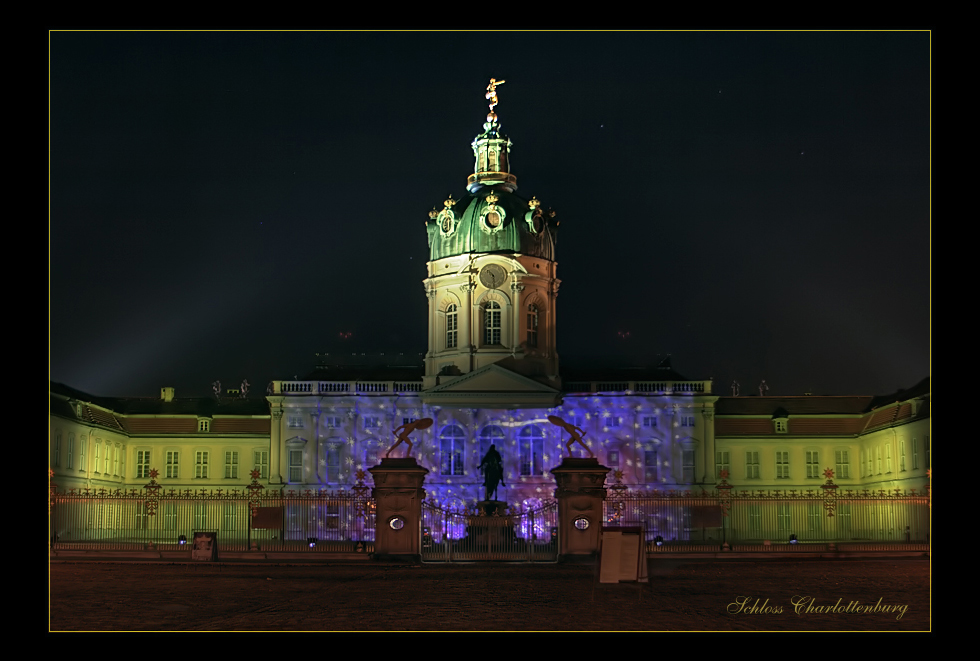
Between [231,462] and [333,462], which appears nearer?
[333,462]

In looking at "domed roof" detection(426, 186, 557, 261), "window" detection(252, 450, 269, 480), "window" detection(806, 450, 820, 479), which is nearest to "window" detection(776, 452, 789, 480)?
"window" detection(806, 450, 820, 479)

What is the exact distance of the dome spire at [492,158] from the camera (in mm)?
64188

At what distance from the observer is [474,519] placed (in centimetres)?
3184

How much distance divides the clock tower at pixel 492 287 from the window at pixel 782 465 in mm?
11905

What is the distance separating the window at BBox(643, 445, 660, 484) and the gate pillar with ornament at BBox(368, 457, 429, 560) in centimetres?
3270

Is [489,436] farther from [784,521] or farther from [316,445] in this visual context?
[784,521]

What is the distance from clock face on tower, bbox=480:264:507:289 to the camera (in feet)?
202

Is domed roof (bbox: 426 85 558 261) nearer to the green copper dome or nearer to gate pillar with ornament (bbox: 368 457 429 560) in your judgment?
the green copper dome

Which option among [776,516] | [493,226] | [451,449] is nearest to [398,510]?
[776,516]

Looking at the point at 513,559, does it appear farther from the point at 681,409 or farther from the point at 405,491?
the point at 681,409

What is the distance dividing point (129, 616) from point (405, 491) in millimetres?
10424

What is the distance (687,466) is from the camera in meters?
61.4

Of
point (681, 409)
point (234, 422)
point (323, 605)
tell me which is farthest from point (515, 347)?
point (323, 605)

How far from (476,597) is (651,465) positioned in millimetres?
39824
